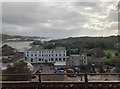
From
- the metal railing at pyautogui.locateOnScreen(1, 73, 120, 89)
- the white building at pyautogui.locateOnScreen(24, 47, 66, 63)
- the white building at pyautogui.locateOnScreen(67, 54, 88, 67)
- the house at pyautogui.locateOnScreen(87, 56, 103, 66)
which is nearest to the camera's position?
the metal railing at pyautogui.locateOnScreen(1, 73, 120, 89)

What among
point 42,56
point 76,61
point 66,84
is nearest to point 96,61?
point 76,61

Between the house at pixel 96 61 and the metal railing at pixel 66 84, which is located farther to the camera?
the house at pixel 96 61

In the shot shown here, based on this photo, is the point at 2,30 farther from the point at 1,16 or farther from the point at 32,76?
the point at 32,76

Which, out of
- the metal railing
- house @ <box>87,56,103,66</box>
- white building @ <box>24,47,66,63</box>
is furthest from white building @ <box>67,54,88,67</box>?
the metal railing

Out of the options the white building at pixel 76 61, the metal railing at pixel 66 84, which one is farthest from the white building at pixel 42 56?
the metal railing at pixel 66 84

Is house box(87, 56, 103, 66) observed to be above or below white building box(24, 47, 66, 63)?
below

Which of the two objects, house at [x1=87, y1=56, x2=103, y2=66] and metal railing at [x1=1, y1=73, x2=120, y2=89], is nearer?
metal railing at [x1=1, y1=73, x2=120, y2=89]

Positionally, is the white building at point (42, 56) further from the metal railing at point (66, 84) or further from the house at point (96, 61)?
the metal railing at point (66, 84)

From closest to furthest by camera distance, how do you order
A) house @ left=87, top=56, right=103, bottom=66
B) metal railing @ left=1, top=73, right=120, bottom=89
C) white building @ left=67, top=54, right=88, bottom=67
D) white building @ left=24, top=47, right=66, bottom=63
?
metal railing @ left=1, top=73, right=120, bottom=89 → white building @ left=67, top=54, right=88, bottom=67 → white building @ left=24, top=47, right=66, bottom=63 → house @ left=87, top=56, right=103, bottom=66

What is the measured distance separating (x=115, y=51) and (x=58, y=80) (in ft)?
26.1

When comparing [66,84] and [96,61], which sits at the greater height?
[66,84]

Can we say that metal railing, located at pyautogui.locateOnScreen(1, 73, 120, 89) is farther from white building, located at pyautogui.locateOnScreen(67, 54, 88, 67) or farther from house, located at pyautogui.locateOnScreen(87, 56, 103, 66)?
house, located at pyautogui.locateOnScreen(87, 56, 103, 66)

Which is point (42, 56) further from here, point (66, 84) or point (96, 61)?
point (66, 84)

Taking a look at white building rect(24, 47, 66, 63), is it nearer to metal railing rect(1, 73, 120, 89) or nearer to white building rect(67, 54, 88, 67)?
white building rect(67, 54, 88, 67)
